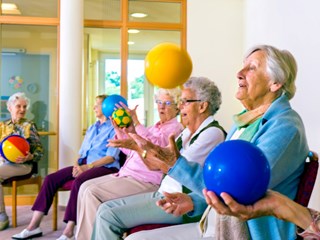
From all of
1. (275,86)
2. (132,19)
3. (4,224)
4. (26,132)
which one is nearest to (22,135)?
(26,132)

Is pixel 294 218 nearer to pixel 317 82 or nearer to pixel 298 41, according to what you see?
pixel 317 82

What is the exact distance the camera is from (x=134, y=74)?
5277mm

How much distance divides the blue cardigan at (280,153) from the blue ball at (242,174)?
1.14 feet

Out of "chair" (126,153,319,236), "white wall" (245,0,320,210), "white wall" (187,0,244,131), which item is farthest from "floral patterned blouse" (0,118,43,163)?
"chair" (126,153,319,236)

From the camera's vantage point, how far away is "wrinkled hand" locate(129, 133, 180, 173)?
1686 mm

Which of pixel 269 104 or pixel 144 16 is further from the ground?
pixel 144 16

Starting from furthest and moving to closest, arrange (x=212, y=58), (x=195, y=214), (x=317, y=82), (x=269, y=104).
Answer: (x=212, y=58) < (x=317, y=82) < (x=195, y=214) < (x=269, y=104)

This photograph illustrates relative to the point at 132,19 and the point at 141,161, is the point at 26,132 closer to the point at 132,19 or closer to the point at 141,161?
the point at 141,161

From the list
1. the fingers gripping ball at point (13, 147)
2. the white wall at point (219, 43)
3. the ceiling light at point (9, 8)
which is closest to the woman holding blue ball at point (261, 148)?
the fingers gripping ball at point (13, 147)

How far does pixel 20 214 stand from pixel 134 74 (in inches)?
85.2

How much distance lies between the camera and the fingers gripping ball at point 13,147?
12.7 ft

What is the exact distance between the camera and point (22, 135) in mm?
4223

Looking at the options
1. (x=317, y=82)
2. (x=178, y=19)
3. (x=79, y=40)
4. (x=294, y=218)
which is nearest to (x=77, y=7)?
(x=79, y=40)

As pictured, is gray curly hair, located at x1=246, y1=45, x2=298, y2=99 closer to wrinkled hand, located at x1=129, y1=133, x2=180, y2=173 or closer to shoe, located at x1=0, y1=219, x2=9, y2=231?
wrinkled hand, located at x1=129, y1=133, x2=180, y2=173
